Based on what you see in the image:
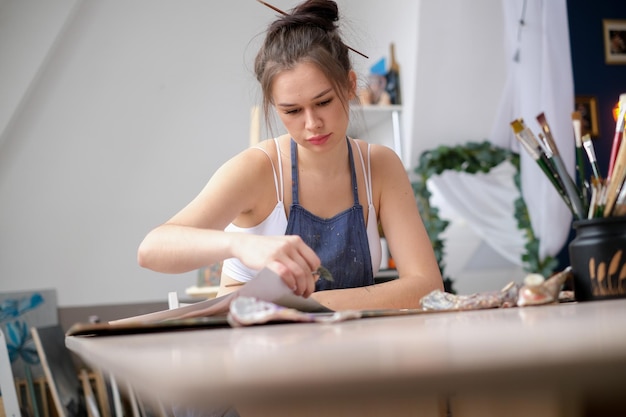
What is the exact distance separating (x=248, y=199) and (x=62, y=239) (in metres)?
3.27

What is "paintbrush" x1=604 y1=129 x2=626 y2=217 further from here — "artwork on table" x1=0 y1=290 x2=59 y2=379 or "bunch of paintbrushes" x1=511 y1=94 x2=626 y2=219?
"artwork on table" x1=0 y1=290 x2=59 y2=379

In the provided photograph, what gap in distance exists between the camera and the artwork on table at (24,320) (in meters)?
4.22

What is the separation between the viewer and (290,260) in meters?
0.90

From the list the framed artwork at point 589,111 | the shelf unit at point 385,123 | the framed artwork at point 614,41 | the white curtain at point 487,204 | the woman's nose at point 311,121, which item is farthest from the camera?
the framed artwork at point 614,41

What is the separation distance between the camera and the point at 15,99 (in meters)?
4.32

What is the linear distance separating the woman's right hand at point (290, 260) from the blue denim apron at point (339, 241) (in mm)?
659

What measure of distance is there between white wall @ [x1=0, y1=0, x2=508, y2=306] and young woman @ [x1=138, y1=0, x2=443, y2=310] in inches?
101

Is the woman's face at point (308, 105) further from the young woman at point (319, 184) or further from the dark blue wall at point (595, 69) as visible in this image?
the dark blue wall at point (595, 69)


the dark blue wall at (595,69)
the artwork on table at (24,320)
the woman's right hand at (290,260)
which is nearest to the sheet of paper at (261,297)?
the woman's right hand at (290,260)

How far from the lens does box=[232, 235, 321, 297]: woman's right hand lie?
0.88m

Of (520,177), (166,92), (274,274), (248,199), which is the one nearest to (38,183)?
(166,92)

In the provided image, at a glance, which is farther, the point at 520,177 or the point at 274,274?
the point at 520,177

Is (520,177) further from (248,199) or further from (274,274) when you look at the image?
(274,274)

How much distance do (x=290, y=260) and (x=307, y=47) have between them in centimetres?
80
